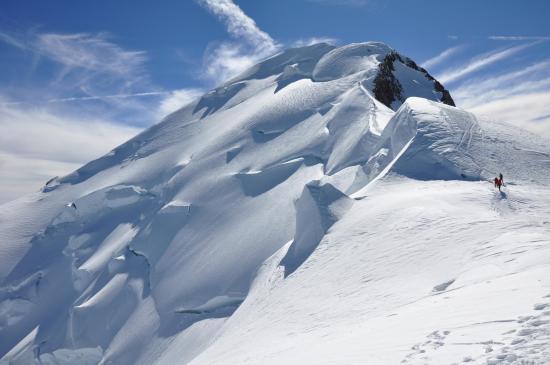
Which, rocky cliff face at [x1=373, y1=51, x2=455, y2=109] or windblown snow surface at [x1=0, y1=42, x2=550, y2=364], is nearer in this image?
windblown snow surface at [x1=0, y1=42, x2=550, y2=364]

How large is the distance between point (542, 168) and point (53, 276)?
36589 mm

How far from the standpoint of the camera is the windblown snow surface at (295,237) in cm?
866

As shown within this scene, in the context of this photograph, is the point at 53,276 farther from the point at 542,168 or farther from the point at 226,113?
the point at 542,168

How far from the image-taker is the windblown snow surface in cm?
866

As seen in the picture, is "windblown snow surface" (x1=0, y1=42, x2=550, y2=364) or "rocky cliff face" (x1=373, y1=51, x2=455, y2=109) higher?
"rocky cliff face" (x1=373, y1=51, x2=455, y2=109)

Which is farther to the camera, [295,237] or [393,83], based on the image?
[393,83]

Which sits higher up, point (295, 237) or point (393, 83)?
point (393, 83)

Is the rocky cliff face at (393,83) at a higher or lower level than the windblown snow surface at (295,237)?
higher

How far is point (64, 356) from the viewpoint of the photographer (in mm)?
27781

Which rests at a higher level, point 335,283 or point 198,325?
point 335,283

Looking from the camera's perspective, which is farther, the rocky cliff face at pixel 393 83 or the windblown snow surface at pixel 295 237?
the rocky cliff face at pixel 393 83

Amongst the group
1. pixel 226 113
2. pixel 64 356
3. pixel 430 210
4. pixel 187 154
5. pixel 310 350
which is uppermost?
pixel 226 113

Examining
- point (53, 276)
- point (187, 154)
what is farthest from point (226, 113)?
point (53, 276)

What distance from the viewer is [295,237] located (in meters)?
19.3
